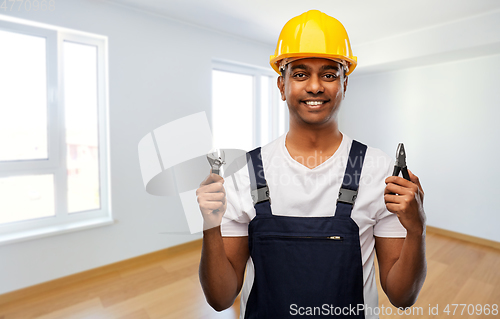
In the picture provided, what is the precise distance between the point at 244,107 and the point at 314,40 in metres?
3.32

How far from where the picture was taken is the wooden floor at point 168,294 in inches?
85.0

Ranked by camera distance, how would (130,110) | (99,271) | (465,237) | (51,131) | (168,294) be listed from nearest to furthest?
(168,294), (51,131), (99,271), (130,110), (465,237)

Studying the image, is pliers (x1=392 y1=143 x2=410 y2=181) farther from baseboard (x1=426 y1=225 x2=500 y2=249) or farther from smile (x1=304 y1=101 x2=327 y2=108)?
baseboard (x1=426 y1=225 x2=500 y2=249)

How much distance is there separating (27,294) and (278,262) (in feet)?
8.43

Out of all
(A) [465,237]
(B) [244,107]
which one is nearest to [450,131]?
(A) [465,237]

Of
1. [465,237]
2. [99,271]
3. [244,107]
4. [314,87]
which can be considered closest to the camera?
[314,87]

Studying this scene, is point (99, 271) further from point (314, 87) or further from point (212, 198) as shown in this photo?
point (314, 87)

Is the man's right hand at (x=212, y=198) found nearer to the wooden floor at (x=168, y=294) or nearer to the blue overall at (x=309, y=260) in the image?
the blue overall at (x=309, y=260)

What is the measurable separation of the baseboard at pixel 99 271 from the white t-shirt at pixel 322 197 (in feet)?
7.64

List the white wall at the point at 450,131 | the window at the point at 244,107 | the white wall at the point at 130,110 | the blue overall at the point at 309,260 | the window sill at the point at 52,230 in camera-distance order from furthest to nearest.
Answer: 1. the window at the point at 244,107
2. the white wall at the point at 450,131
3. the white wall at the point at 130,110
4. the window sill at the point at 52,230
5. the blue overall at the point at 309,260

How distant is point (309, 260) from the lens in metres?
0.82

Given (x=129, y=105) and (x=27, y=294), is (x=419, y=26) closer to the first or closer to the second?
(x=129, y=105)

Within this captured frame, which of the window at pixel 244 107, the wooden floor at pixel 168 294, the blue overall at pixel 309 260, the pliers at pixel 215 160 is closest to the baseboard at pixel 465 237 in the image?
the wooden floor at pixel 168 294

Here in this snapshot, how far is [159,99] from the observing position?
3.01 m
